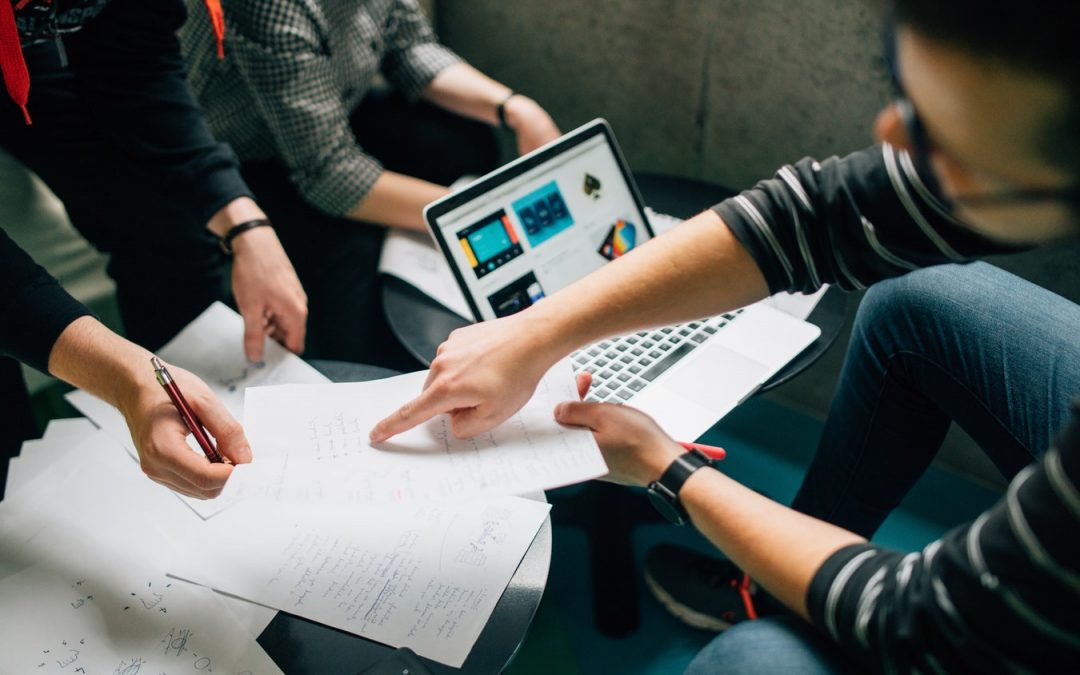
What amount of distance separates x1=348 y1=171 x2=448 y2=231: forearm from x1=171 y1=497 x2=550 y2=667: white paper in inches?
25.3

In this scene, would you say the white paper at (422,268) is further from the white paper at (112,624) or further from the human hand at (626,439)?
the white paper at (112,624)

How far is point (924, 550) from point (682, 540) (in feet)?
2.93

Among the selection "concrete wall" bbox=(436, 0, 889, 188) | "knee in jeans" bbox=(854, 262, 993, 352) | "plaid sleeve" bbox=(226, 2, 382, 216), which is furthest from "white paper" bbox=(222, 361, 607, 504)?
"concrete wall" bbox=(436, 0, 889, 188)

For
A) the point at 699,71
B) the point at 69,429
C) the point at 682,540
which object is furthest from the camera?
the point at 699,71

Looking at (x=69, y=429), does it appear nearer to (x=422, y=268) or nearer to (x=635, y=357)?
(x=422, y=268)

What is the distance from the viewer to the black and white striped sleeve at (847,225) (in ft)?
2.47

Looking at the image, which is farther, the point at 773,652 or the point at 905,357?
the point at 905,357

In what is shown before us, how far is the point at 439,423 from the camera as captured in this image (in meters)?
0.80

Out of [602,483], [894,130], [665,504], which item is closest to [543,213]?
[602,483]

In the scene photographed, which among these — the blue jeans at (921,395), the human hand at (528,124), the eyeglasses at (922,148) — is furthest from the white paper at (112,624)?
the human hand at (528,124)

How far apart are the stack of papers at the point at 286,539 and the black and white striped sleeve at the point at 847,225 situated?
0.89 feet

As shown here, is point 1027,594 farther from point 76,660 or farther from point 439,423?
point 76,660

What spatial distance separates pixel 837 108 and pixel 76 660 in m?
1.41

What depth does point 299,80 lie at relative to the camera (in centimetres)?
126
